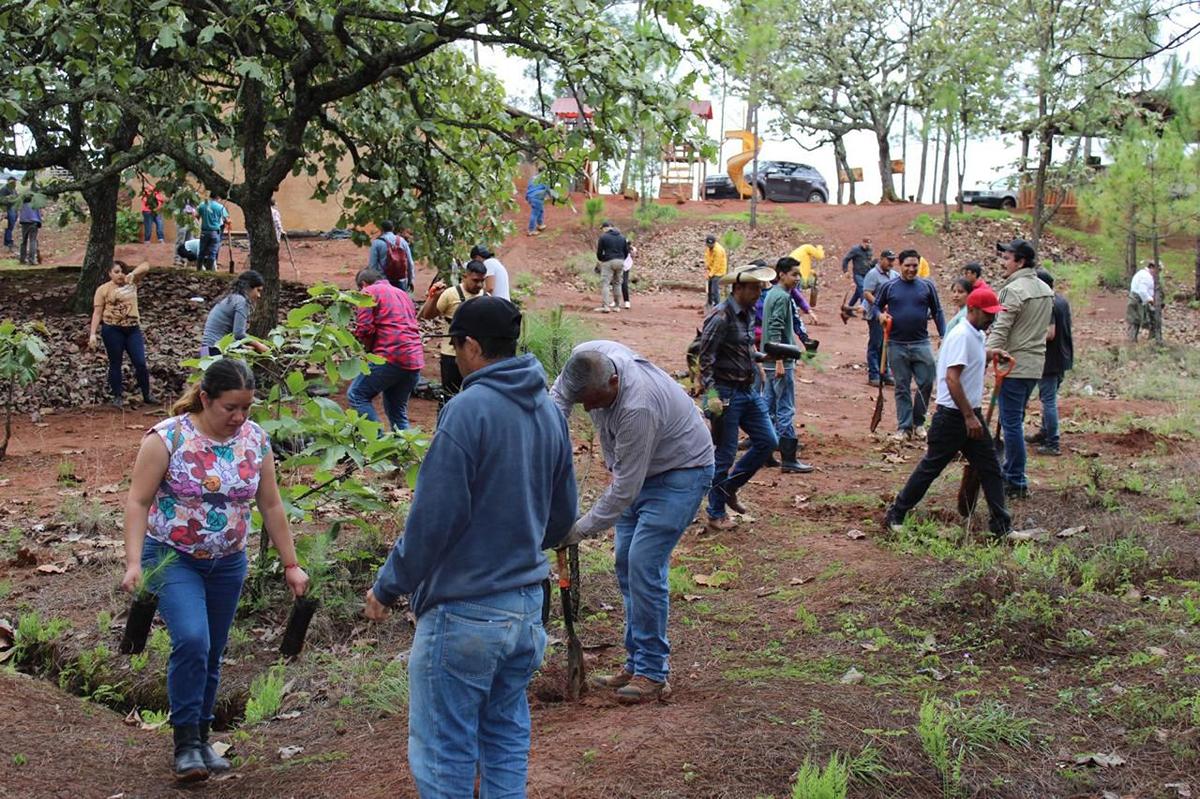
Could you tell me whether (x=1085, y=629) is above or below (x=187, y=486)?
below

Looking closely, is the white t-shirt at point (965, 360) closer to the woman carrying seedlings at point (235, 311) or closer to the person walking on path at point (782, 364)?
the person walking on path at point (782, 364)

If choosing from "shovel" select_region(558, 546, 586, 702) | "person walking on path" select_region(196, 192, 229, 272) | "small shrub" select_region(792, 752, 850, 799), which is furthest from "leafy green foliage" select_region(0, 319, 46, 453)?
"person walking on path" select_region(196, 192, 229, 272)

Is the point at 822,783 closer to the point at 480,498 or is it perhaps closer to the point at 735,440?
the point at 480,498

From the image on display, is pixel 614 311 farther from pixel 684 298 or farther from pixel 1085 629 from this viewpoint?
pixel 1085 629

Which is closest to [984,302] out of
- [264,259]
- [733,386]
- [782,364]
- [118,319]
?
[733,386]

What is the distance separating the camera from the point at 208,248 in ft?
69.4

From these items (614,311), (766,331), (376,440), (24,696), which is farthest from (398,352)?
(614,311)

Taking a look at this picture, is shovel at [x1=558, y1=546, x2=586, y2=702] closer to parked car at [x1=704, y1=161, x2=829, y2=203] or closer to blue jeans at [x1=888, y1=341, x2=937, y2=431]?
blue jeans at [x1=888, y1=341, x2=937, y2=431]

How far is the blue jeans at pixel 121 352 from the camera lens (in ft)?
43.3

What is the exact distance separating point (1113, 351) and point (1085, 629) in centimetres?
1474

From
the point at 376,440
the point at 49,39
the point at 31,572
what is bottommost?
the point at 31,572

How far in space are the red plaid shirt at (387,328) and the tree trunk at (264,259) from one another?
407cm

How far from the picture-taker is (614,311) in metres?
22.4

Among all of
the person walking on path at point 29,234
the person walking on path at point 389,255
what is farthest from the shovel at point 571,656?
the person walking on path at point 29,234
